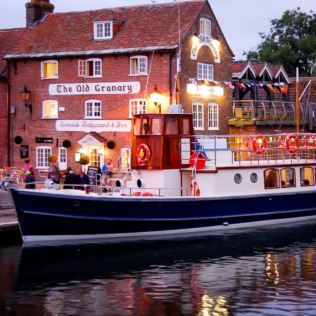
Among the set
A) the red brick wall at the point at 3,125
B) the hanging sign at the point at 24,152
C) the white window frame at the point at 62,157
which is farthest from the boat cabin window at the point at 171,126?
the red brick wall at the point at 3,125

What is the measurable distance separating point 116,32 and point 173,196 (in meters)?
14.5

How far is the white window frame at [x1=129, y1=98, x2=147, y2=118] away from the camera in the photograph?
34.2 m

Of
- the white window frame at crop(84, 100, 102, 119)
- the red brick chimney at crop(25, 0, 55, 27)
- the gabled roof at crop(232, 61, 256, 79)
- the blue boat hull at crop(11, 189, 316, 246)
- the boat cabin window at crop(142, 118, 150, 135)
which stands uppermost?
the red brick chimney at crop(25, 0, 55, 27)

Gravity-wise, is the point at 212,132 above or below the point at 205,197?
above

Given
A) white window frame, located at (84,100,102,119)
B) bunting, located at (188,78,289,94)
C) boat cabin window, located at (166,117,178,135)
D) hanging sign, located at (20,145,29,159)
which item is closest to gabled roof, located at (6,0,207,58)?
white window frame, located at (84,100,102,119)

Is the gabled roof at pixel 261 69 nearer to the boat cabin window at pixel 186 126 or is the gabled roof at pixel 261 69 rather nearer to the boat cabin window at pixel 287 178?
the boat cabin window at pixel 287 178

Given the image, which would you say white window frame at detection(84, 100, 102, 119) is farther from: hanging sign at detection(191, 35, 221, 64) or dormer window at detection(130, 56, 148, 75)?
hanging sign at detection(191, 35, 221, 64)

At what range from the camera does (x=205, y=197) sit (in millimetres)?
23750

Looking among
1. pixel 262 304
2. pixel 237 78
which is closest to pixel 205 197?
pixel 262 304

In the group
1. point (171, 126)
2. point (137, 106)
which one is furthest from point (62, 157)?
point (171, 126)

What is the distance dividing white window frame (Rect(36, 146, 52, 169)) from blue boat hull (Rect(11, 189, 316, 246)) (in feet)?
47.0

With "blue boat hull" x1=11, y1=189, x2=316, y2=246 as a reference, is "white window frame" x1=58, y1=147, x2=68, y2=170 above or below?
above

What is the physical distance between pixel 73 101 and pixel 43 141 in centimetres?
260

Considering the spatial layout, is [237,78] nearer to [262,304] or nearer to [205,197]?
[205,197]
